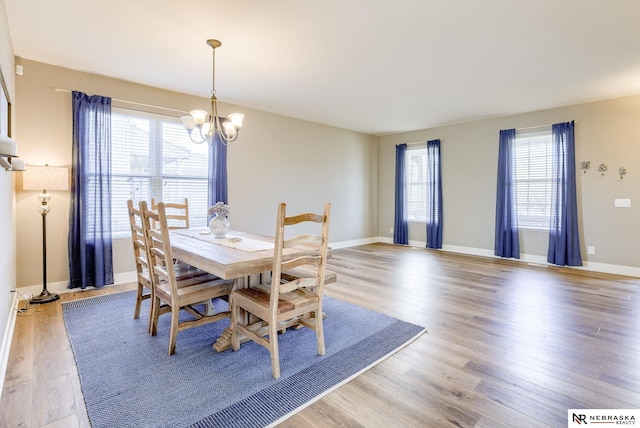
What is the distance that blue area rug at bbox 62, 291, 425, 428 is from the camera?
165 centimetres

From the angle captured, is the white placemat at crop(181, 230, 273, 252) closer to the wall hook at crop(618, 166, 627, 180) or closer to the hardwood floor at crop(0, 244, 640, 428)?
the hardwood floor at crop(0, 244, 640, 428)

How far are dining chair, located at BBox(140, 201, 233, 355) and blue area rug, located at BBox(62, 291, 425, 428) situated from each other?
206 mm

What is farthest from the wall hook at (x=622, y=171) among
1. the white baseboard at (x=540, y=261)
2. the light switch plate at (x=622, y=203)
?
the white baseboard at (x=540, y=261)

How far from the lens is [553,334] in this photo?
2.61m

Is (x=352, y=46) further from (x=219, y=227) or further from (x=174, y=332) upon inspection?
(x=174, y=332)

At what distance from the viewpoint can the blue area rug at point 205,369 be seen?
1652mm

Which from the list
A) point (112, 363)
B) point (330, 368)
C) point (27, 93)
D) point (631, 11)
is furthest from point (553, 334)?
point (27, 93)

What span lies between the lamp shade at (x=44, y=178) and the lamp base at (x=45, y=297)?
113 cm

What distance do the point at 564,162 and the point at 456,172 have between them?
1.79 meters

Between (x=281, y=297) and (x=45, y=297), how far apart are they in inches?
115

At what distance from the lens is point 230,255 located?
7.07ft

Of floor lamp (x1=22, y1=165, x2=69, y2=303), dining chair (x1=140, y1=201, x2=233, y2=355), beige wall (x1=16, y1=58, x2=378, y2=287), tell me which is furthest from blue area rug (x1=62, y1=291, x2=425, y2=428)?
beige wall (x1=16, y1=58, x2=378, y2=287)

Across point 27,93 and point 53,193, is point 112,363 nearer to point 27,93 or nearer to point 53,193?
point 53,193

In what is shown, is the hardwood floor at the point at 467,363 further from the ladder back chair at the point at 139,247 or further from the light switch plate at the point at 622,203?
the light switch plate at the point at 622,203
